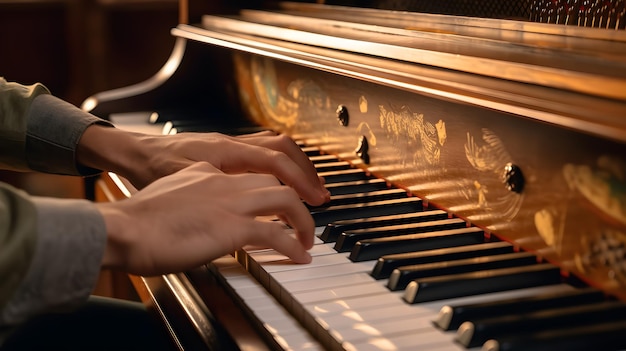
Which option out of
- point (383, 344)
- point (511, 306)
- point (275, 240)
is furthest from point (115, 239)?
point (511, 306)

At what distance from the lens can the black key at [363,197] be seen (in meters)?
1.24

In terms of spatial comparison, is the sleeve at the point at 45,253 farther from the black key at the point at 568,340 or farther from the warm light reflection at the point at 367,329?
the black key at the point at 568,340

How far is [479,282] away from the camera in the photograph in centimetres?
89

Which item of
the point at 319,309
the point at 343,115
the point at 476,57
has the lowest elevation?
the point at 319,309

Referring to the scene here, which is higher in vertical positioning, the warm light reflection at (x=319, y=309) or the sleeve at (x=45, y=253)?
the sleeve at (x=45, y=253)

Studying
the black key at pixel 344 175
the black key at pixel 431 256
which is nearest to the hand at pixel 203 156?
the black key at pixel 344 175

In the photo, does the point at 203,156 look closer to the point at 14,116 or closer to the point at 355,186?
the point at 355,186

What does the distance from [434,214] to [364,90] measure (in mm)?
341

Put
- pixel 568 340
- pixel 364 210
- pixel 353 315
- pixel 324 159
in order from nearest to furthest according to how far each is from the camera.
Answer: pixel 568 340 < pixel 353 315 < pixel 364 210 < pixel 324 159

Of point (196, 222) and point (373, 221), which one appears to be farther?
point (373, 221)

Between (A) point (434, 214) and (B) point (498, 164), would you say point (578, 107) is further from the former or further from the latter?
(A) point (434, 214)

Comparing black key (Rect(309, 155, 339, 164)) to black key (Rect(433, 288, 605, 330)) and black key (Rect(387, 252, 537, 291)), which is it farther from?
black key (Rect(433, 288, 605, 330))

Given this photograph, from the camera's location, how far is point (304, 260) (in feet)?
3.32

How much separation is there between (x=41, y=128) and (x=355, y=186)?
0.57m
